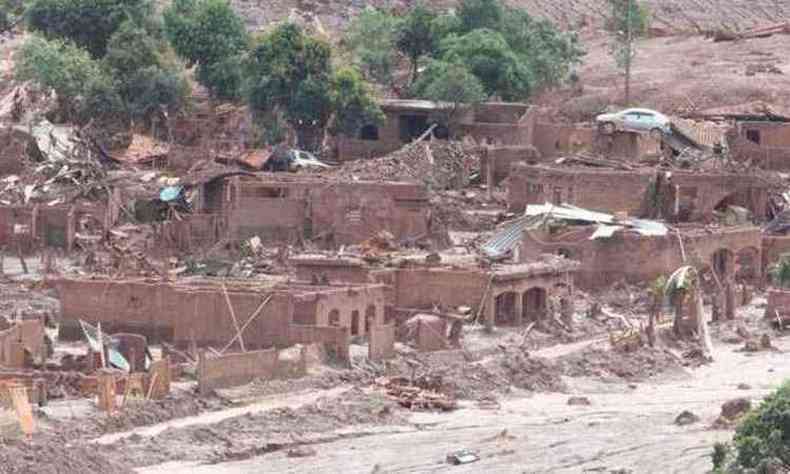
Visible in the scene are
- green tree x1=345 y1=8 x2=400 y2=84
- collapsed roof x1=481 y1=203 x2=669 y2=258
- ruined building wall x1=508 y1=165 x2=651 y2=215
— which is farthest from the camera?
green tree x1=345 y1=8 x2=400 y2=84

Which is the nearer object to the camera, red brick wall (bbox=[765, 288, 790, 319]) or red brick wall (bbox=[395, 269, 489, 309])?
red brick wall (bbox=[395, 269, 489, 309])

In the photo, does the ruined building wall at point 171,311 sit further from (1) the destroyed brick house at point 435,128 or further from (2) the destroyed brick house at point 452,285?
(1) the destroyed brick house at point 435,128

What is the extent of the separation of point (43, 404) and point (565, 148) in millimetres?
33629

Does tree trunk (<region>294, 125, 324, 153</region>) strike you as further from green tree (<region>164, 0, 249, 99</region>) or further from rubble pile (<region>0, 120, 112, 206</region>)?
rubble pile (<region>0, 120, 112, 206</region>)

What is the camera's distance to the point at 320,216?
69.9 meters

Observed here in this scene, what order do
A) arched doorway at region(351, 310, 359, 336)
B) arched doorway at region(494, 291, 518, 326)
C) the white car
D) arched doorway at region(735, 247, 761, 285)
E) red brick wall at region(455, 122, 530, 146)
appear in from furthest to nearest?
the white car, red brick wall at region(455, 122, 530, 146), arched doorway at region(735, 247, 761, 285), arched doorway at region(494, 291, 518, 326), arched doorway at region(351, 310, 359, 336)

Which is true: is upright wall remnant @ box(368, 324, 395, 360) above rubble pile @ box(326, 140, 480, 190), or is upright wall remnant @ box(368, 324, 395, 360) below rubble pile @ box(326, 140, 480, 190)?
below

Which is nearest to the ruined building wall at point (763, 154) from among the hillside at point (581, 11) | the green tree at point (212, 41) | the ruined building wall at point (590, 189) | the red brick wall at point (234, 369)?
the ruined building wall at point (590, 189)

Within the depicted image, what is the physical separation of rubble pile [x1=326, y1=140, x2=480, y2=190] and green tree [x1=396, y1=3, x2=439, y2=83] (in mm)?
9535

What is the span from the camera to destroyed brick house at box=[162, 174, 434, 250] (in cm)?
6944

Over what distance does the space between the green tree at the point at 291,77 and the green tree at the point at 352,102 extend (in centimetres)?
24

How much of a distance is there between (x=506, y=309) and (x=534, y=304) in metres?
0.84

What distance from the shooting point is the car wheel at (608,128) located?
79.4 m

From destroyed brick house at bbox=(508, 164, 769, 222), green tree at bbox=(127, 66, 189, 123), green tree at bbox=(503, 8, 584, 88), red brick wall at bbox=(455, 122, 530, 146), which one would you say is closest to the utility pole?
green tree at bbox=(503, 8, 584, 88)
